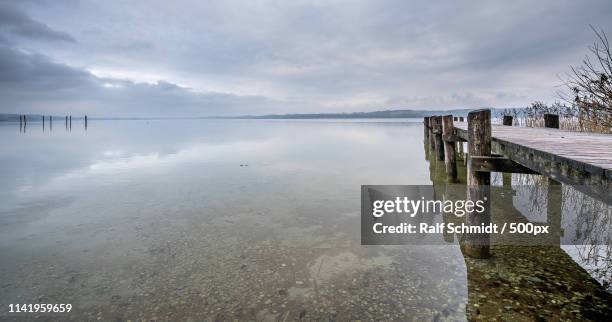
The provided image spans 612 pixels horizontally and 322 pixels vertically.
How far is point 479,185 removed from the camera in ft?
18.3

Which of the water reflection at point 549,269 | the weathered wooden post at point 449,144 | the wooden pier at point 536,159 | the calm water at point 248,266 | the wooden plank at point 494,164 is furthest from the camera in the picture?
the weathered wooden post at point 449,144

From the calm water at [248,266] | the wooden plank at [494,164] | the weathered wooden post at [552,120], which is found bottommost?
the calm water at [248,266]

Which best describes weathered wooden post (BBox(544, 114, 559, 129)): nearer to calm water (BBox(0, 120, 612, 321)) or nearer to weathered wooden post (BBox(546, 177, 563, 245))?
weathered wooden post (BBox(546, 177, 563, 245))

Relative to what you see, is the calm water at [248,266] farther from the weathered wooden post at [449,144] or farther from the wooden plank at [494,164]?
the weathered wooden post at [449,144]

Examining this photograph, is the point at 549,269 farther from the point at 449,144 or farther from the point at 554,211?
the point at 449,144

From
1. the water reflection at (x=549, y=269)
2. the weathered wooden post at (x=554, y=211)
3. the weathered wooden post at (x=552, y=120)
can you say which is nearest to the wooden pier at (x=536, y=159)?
the water reflection at (x=549, y=269)

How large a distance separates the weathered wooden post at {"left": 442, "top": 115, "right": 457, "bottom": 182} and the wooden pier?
1675mm

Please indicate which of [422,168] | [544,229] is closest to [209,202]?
[544,229]

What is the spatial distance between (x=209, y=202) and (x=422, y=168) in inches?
415

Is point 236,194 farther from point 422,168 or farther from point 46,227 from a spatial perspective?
point 422,168

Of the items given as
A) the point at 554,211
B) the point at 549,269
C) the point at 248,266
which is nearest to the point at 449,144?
the point at 554,211

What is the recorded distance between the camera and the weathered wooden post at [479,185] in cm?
552

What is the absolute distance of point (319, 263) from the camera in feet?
18.0

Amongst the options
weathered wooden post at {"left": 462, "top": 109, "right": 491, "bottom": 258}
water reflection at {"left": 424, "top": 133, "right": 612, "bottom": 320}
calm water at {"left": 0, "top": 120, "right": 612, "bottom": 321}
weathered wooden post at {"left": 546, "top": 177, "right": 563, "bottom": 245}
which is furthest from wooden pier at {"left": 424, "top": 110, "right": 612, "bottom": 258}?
weathered wooden post at {"left": 546, "top": 177, "right": 563, "bottom": 245}
